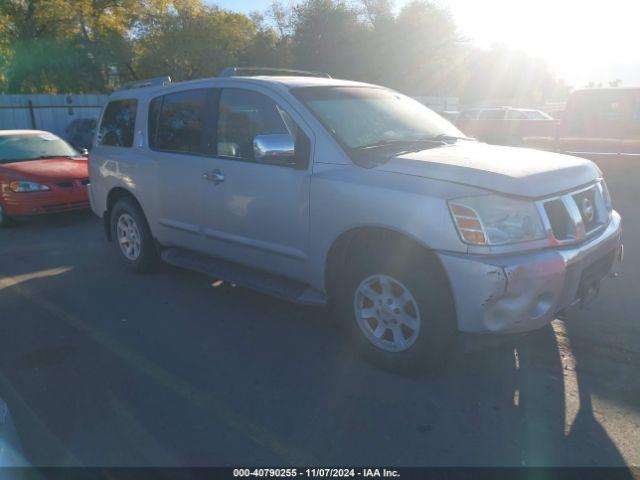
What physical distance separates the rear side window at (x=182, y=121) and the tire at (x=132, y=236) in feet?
2.56

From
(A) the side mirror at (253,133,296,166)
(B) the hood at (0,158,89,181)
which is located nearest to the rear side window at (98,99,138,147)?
(B) the hood at (0,158,89,181)

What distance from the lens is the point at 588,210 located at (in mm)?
3744

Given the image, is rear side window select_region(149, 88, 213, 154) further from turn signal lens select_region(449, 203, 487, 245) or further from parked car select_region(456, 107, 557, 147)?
parked car select_region(456, 107, 557, 147)

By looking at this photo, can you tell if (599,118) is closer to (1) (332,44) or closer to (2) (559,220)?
(2) (559,220)

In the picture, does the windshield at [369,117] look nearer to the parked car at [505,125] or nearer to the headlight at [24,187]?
the headlight at [24,187]

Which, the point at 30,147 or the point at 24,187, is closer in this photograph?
the point at 24,187

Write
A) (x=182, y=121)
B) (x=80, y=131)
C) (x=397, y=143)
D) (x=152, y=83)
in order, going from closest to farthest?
(x=397, y=143), (x=182, y=121), (x=152, y=83), (x=80, y=131)

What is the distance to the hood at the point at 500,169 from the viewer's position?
3287 millimetres

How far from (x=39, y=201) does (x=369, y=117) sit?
592cm

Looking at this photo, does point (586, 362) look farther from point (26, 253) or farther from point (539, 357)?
point (26, 253)

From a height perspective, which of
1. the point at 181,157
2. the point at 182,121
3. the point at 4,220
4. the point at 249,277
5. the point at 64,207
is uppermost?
the point at 182,121

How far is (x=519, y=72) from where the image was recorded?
52688mm

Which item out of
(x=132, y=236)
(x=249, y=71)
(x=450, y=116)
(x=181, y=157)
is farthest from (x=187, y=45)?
(x=181, y=157)

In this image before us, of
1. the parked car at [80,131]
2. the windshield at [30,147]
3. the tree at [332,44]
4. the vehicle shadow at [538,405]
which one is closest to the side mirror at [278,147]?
the vehicle shadow at [538,405]
